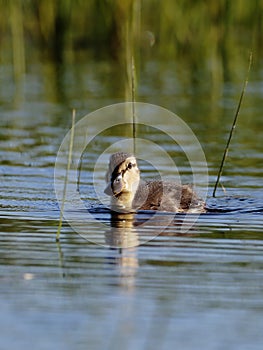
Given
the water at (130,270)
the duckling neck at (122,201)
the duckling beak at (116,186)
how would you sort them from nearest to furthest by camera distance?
the water at (130,270) → the duckling beak at (116,186) → the duckling neck at (122,201)

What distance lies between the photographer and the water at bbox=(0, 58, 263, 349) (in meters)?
5.16

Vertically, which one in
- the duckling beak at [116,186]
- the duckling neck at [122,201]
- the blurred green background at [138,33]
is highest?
the blurred green background at [138,33]

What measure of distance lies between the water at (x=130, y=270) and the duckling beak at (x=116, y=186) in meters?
0.19

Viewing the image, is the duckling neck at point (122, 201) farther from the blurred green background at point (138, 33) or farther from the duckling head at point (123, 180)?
the blurred green background at point (138, 33)

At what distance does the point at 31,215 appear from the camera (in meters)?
8.22

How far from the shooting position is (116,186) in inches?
340

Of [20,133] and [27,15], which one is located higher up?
[27,15]

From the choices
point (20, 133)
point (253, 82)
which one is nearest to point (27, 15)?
point (253, 82)

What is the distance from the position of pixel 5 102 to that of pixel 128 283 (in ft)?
28.6

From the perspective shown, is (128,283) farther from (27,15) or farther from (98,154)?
(27,15)

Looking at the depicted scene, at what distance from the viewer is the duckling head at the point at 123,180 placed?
866 cm

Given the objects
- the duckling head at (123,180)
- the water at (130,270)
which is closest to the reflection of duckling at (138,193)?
the duckling head at (123,180)

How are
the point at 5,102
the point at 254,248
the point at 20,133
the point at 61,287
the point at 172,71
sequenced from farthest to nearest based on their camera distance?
the point at 172,71
the point at 5,102
the point at 20,133
the point at 254,248
the point at 61,287

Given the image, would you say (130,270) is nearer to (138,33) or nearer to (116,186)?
(116,186)
